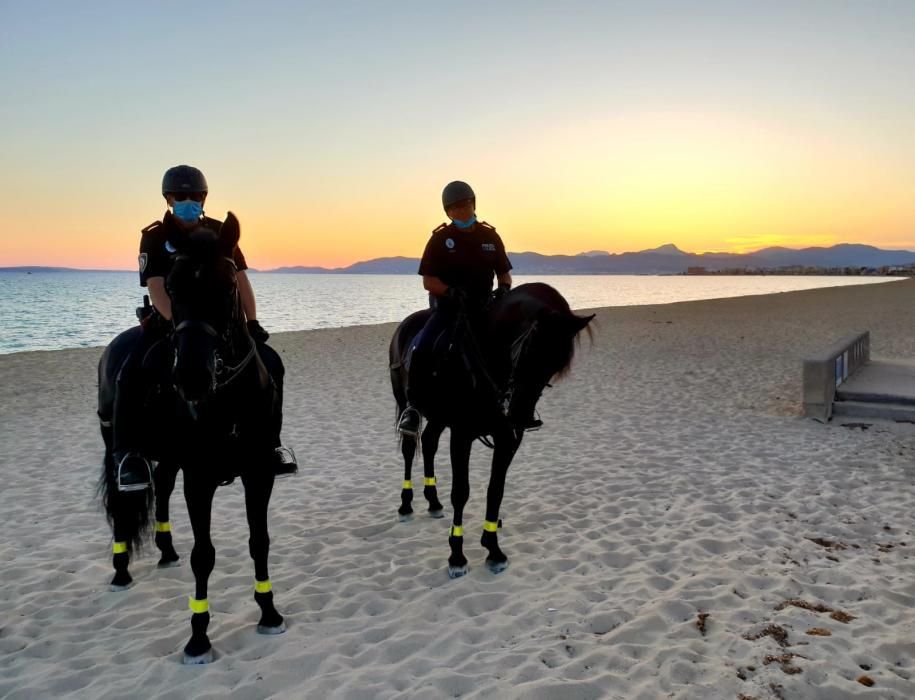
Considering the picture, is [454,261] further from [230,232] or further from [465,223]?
[230,232]

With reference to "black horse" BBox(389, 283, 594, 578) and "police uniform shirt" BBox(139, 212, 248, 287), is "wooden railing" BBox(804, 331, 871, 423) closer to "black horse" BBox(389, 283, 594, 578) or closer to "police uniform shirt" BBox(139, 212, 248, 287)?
"black horse" BBox(389, 283, 594, 578)

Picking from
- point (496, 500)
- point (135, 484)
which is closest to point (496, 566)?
point (496, 500)

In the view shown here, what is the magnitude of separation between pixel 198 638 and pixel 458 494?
2132 mm

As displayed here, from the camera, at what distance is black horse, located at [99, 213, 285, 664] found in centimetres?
309

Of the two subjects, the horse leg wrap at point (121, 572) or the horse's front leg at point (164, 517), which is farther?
the horse's front leg at point (164, 517)

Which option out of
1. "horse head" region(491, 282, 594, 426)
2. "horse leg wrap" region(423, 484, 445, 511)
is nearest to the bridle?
"horse head" region(491, 282, 594, 426)

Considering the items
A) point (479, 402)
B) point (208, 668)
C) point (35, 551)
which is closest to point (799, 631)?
point (479, 402)

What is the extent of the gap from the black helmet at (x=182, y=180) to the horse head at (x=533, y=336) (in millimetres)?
2275

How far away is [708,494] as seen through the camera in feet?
21.5

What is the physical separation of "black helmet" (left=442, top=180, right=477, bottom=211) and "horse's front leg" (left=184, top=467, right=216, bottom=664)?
2.83 m

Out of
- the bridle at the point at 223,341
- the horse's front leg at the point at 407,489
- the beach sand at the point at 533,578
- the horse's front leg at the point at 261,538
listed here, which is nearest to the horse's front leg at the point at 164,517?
the beach sand at the point at 533,578

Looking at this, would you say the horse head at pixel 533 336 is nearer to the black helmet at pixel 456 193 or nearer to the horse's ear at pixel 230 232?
the black helmet at pixel 456 193

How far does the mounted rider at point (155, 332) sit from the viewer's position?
3844 millimetres

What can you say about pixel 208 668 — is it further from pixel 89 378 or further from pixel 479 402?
pixel 89 378
